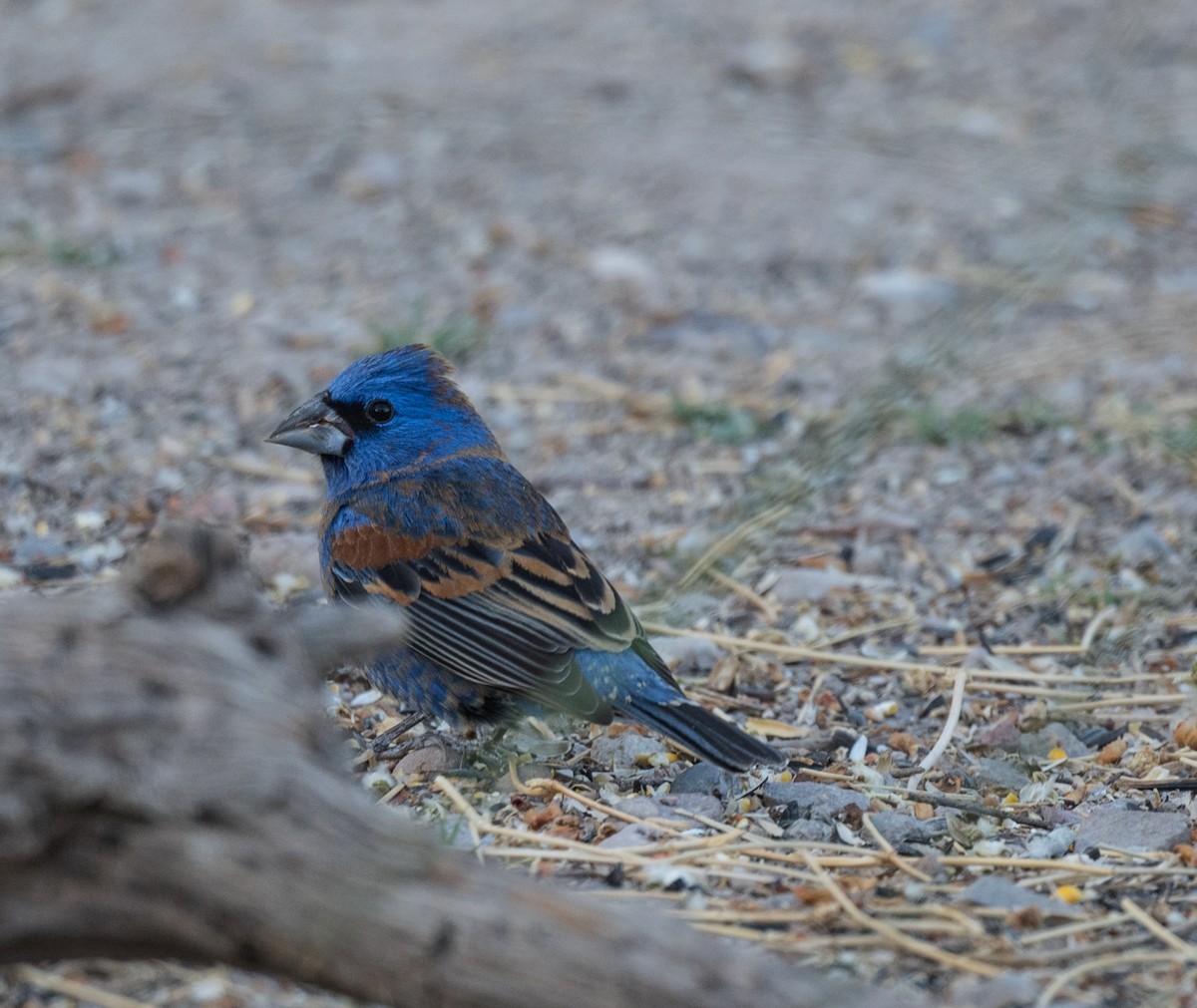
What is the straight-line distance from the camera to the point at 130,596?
208 cm

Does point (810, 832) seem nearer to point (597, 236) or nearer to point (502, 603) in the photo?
point (502, 603)

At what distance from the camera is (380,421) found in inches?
157

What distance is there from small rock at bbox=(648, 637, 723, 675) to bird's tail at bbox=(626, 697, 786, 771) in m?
0.66

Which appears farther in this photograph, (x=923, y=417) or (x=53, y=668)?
(x=923, y=417)

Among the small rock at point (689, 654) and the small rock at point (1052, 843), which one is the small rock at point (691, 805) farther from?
the small rock at point (689, 654)

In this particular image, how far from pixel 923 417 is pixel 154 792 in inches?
151

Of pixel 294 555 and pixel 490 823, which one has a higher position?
→ pixel 490 823

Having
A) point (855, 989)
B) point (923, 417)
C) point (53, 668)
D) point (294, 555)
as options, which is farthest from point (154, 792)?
point (923, 417)

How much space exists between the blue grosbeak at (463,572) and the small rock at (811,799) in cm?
8

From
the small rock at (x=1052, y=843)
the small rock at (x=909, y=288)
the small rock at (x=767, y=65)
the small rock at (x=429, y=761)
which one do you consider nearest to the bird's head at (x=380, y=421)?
the small rock at (x=429, y=761)

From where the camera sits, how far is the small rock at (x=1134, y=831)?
3037 millimetres

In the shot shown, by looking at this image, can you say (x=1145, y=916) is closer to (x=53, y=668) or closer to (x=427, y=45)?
(x=53, y=668)

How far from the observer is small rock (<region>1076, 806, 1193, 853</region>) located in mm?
3037

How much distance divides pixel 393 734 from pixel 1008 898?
1.46m
